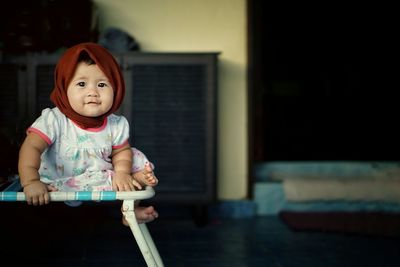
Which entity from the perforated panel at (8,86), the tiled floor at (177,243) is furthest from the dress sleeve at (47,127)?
the perforated panel at (8,86)

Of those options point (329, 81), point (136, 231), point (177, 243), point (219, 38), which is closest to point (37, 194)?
point (136, 231)

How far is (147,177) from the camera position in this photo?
164cm

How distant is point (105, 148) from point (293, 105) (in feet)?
18.6

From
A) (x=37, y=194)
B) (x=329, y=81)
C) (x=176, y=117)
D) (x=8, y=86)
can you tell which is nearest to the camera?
(x=37, y=194)

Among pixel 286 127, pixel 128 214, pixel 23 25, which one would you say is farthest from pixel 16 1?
pixel 286 127

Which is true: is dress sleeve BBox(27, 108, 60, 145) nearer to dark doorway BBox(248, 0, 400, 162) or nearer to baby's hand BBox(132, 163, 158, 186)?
baby's hand BBox(132, 163, 158, 186)

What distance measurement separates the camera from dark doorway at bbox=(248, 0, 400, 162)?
5.65 metres

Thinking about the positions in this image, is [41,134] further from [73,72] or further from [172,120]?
[172,120]

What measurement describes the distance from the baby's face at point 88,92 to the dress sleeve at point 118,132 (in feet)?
0.40

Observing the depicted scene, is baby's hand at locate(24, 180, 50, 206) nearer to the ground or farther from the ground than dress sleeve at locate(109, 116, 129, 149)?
nearer to the ground

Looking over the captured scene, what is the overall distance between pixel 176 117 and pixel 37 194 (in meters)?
1.96

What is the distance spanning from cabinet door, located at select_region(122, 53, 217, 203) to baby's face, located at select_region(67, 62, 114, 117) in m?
1.76

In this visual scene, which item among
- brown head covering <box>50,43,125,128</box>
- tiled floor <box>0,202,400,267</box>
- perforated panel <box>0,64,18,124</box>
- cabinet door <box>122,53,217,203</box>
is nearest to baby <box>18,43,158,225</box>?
brown head covering <box>50,43,125,128</box>

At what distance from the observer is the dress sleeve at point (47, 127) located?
162cm
